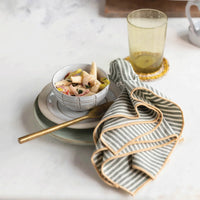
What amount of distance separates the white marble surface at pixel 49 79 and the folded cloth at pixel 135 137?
0.03 meters

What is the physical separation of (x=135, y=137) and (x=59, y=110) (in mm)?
207

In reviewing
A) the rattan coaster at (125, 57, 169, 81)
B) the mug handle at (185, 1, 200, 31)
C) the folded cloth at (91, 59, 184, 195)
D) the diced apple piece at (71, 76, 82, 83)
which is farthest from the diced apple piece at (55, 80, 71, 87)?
the mug handle at (185, 1, 200, 31)

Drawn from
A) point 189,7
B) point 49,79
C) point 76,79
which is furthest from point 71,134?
point 189,7

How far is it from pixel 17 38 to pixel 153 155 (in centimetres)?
70

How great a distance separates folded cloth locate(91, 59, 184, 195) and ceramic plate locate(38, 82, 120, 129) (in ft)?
0.16

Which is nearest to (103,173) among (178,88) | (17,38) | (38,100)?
(38,100)

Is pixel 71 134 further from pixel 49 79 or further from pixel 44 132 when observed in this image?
pixel 49 79

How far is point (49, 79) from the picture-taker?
0.91 m

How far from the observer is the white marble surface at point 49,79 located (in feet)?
2.01

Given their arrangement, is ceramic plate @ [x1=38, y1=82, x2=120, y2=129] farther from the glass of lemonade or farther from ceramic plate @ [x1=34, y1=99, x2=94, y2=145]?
the glass of lemonade

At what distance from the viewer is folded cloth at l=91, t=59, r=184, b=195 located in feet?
1.98

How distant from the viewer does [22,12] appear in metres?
1.27

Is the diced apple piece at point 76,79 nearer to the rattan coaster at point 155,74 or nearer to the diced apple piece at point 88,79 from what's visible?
the diced apple piece at point 88,79

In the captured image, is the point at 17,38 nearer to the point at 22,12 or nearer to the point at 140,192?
the point at 22,12
